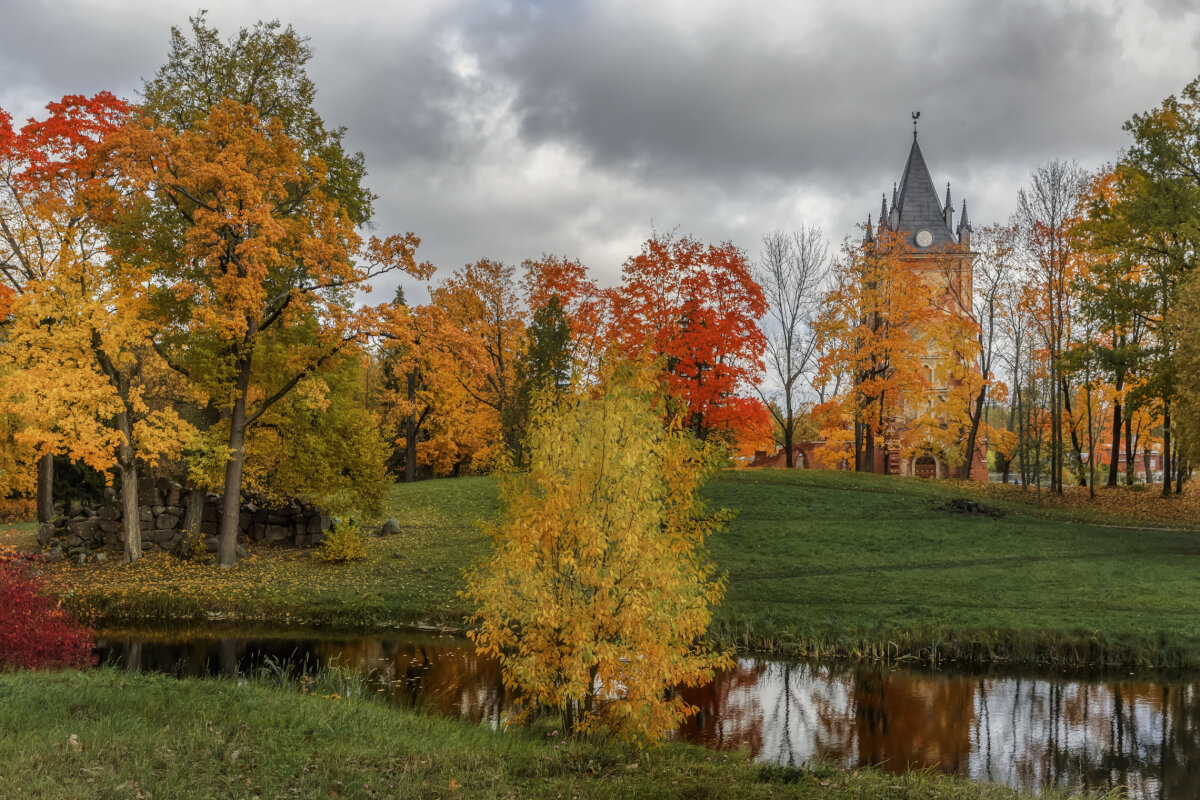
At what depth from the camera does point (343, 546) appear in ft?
76.0

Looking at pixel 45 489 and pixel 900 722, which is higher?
pixel 45 489

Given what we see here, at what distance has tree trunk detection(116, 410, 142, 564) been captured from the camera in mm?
21562

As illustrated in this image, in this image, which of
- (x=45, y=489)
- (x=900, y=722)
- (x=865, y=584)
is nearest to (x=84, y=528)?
(x=45, y=489)

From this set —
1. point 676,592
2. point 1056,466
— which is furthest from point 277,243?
point 1056,466

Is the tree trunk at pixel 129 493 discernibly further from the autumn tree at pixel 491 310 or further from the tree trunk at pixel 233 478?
the autumn tree at pixel 491 310

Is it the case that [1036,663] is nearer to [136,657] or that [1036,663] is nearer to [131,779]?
[131,779]

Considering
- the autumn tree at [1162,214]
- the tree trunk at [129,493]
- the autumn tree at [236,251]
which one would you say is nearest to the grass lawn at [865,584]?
the tree trunk at [129,493]

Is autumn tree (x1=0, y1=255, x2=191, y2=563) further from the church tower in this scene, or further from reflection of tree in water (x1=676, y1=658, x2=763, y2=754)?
the church tower

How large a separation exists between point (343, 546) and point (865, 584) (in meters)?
14.3

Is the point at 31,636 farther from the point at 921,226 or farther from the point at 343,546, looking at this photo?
the point at 921,226

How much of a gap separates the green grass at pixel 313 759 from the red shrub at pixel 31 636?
2.09m

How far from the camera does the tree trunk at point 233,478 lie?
2198 cm

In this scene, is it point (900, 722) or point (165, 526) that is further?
point (165, 526)

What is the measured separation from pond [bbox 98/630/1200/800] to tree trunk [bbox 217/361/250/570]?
495 cm
